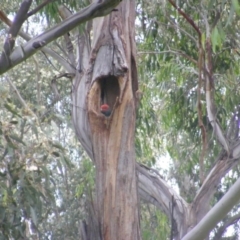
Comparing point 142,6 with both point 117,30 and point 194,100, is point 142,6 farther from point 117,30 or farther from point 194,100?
point 117,30

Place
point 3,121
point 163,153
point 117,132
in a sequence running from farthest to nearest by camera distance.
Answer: point 163,153 < point 117,132 < point 3,121

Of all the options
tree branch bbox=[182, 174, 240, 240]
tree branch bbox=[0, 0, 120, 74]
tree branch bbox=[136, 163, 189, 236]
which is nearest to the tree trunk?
tree branch bbox=[136, 163, 189, 236]

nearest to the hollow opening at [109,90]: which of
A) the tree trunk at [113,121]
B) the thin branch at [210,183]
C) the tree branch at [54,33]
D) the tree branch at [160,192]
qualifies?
the tree trunk at [113,121]

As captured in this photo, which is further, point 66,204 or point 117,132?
point 66,204

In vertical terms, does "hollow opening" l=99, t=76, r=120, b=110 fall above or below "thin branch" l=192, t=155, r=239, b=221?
above

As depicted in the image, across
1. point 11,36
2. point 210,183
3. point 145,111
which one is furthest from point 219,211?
point 145,111

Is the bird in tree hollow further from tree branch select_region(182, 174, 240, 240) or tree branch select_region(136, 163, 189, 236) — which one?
tree branch select_region(182, 174, 240, 240)

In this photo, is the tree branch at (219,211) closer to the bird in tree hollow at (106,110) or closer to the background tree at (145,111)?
the background tree at (145,111)

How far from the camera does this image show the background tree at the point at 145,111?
3.78 meters

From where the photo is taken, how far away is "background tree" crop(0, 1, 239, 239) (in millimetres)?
3777

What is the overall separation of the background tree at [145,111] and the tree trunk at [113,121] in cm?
1

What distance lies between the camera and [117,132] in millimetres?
4418

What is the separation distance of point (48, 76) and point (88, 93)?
13.5ft

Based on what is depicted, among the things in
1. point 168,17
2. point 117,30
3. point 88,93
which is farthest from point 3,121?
point 168,17
